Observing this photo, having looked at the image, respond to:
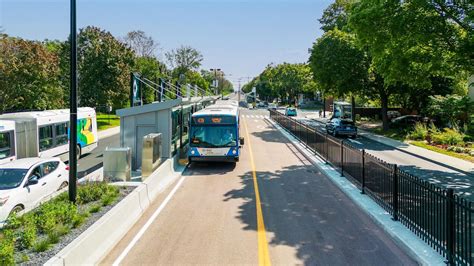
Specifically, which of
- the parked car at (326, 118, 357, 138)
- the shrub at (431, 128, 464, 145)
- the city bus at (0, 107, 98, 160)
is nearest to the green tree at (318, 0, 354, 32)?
the parked car at (326, 118, 357, 138)

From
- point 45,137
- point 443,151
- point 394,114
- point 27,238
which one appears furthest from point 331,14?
point 27,238

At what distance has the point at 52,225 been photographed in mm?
7781

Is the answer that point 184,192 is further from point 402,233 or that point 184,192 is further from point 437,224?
point 437,224

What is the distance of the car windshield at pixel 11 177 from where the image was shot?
439 inches

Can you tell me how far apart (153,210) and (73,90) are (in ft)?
12.9

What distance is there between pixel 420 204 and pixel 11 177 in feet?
35.5

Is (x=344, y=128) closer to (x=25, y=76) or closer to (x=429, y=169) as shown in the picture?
(x=429, y=169)

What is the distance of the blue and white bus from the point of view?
18.2m

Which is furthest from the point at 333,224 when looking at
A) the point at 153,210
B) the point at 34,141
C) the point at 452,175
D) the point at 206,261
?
the point at 34,141

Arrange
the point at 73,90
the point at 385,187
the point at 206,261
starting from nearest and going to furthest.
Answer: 1. the point at 206,261
2. the point at 73,90
3. the point at 385,187

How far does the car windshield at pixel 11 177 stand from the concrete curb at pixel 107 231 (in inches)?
133

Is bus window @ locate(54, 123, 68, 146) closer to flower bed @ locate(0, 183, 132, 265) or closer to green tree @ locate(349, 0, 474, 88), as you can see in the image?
flower bed @ locate(0, 183, 132, 265)

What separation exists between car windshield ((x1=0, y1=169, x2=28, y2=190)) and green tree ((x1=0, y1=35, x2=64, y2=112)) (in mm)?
26828

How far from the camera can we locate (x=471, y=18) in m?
14.1
